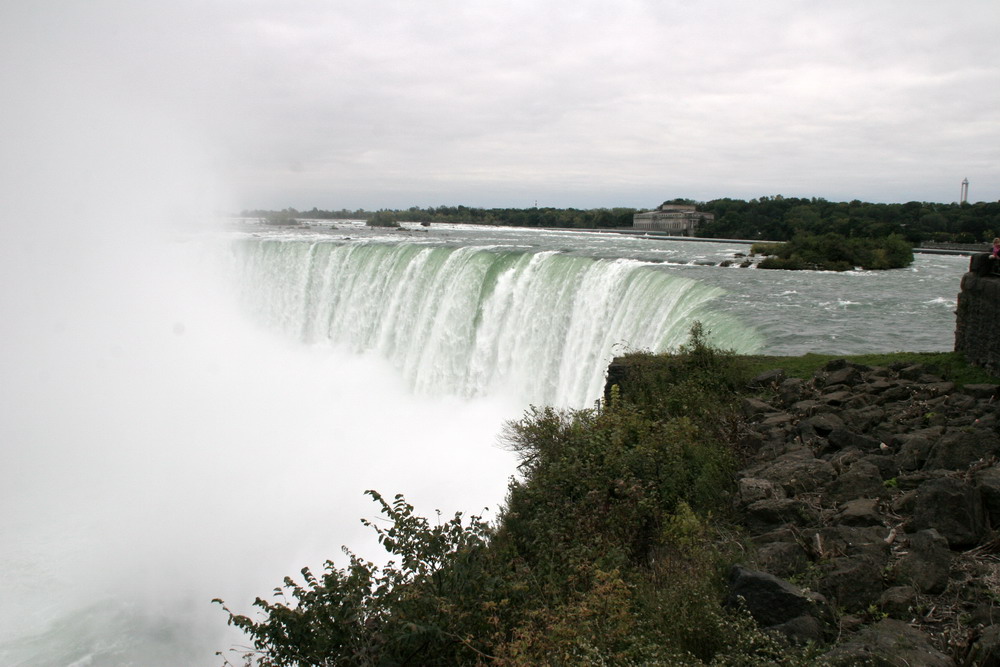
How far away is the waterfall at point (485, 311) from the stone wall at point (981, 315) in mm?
3665

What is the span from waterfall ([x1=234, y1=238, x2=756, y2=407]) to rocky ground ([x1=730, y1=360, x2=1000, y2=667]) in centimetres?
516

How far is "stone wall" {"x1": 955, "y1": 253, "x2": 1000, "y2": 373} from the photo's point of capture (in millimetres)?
9414

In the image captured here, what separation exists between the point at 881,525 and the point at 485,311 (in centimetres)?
1630

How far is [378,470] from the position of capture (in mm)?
17906

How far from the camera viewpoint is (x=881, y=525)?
596 cm

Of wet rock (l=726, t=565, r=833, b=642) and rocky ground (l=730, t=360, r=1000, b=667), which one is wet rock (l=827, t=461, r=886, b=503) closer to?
rocky ground (l=730, t=360, r=1000, b=667)

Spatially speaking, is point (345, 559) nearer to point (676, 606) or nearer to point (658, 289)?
point (658, 289)

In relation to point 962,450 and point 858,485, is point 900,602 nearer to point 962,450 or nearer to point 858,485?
point 858,485

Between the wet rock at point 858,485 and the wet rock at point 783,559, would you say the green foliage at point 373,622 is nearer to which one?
the wet rock at point 783,559

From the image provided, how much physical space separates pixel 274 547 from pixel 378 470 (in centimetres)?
370

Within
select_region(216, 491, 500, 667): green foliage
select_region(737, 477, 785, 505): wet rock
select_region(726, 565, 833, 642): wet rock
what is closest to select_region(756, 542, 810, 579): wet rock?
select_region(726, 565, 833, 642): wet rock

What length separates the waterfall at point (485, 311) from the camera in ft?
53.8

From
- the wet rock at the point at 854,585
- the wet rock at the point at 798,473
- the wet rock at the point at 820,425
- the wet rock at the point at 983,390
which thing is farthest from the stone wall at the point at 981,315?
the wet rock at the point at 854,585

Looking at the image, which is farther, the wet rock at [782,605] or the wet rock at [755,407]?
the wet rock at [755,407]
